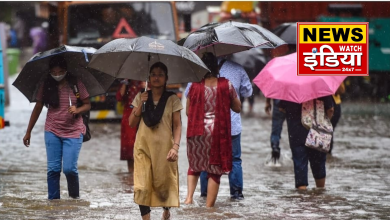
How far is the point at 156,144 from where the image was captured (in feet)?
23.8

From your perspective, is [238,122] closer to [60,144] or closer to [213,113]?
[213,113]

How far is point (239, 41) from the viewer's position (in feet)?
27.3

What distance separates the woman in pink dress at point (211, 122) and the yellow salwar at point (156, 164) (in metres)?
0.96

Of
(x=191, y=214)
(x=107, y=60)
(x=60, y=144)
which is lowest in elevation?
(x=191, y=214)

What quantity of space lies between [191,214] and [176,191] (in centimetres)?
84

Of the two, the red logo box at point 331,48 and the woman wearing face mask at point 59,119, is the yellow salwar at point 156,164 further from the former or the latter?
the red logo box at point 331,48

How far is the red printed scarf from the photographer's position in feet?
27.1

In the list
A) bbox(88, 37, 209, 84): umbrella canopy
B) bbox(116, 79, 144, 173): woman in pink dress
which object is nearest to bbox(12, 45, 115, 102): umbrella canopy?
bbox(88, 37, 209, 84): umbrella canopy

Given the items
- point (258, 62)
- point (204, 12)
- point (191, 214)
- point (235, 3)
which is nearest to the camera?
point (191, 214)

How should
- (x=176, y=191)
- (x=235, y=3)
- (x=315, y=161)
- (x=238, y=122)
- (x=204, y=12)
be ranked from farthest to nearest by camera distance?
(x=204, y=12) → (x=235, y=3) → (x=315, y=161) → (x=238, y=122) → (x=176, y=191)

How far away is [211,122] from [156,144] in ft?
3.74

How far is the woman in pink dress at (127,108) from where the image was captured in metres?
10.9

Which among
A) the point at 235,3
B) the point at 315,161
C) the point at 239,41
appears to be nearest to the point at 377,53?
the point at 235,3

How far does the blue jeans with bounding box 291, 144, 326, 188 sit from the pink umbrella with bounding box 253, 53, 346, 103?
2.59ft
